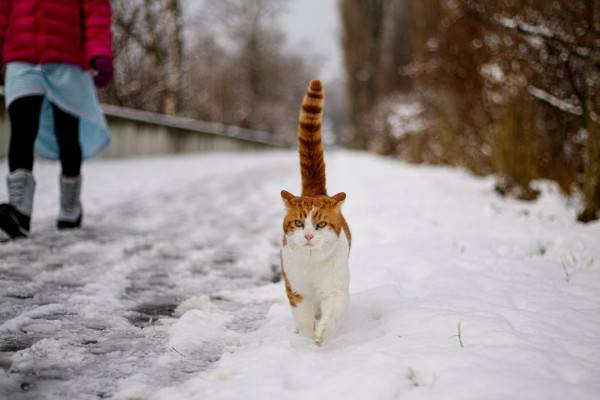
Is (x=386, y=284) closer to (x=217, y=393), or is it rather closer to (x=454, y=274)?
(x=454, y=274)

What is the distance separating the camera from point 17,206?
3105 millimetres

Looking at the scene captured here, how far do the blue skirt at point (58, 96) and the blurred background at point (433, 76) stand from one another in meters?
4.25

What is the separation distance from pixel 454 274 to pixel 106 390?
194 centimetres

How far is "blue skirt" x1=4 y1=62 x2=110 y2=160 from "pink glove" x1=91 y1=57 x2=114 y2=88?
0.12 metres

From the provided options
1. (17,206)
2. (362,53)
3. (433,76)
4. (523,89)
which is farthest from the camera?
(362,53)

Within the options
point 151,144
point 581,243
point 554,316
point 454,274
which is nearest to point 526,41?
point 581,243

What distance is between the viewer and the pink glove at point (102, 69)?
3416 millimetres

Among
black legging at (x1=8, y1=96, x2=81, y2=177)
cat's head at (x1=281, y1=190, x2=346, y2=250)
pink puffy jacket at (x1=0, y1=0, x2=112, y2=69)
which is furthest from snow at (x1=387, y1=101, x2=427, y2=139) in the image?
cat's head at (x1=281, y1=190, x2=346, y2=250)

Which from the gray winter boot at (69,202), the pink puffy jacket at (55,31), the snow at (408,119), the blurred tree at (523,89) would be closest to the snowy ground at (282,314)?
the gray winter boot at (69,202)

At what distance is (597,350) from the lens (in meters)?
1.64

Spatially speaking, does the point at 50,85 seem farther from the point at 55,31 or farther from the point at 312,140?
the point at 312,140

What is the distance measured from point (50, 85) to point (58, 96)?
91 millimetres

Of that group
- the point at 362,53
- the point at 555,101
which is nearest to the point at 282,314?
the point at 555,101

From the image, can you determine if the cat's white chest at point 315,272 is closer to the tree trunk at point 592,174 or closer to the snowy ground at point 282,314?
the snowy ground at point 282,314
